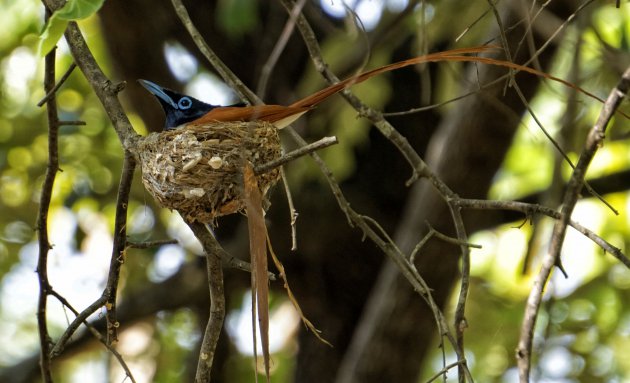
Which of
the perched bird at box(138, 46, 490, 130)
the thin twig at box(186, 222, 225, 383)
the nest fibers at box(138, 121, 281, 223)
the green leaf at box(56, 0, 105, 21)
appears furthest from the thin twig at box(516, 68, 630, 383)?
the green leaf at box(56, 0, 105, 21)

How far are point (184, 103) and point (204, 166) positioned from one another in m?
1.60

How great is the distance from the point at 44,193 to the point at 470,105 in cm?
301

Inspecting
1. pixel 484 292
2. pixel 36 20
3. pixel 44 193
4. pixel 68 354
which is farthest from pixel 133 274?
pixel 44 193

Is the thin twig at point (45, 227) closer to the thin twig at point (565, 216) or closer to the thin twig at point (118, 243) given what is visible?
the thin twig at point (118, 243)

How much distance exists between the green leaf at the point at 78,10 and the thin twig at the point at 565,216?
1329 mm

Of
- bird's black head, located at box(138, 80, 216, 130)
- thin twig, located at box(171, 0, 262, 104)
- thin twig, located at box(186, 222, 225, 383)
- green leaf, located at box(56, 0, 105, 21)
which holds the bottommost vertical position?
thin twig, located at box(186, 222, 225, 383)

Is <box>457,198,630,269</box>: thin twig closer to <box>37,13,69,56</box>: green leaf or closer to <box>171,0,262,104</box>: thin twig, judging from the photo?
<box>171,0,262,104</box>: thin twig

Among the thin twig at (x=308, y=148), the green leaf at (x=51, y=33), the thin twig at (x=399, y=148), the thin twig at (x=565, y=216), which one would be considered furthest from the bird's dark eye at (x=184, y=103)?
Answer: the thin twig at (x=565, y=216)

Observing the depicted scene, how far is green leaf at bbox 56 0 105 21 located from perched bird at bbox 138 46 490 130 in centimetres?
57

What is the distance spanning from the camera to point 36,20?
273 inches

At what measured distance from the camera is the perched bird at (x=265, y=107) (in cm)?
271

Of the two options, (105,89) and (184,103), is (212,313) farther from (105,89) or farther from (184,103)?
(184,103)

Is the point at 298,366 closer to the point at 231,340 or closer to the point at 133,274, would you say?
the point at 231,340

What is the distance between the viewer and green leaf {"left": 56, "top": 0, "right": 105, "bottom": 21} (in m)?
2.43
